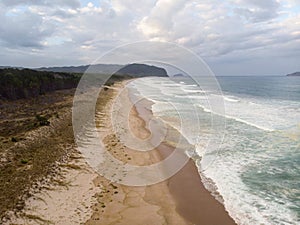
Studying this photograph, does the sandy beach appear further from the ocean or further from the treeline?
the treeline

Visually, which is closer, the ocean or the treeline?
the ocean

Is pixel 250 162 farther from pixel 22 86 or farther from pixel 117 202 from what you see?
pixel 22 86

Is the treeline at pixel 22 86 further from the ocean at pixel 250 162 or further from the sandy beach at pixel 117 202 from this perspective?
the sandy beach at pixel 117 202

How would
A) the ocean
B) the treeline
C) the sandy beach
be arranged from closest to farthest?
the sandy beach < the ocean < the treeline

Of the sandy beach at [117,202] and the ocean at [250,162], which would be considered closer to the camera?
the sandy beach at [117,202]

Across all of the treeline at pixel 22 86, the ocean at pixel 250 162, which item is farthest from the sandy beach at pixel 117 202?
the treeline at pixel 22 86

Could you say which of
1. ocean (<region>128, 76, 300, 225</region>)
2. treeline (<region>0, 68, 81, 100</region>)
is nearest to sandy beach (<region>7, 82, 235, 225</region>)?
ocean (<region>128, 76, 300, 225</region>)

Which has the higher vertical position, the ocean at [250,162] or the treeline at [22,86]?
the treeline at [22,86]

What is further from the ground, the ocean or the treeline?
the treeline

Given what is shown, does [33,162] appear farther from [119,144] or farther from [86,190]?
[119,144]
